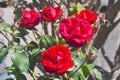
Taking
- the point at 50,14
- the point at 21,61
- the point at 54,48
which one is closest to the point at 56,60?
the point at 54,48

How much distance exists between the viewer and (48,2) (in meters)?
2.75

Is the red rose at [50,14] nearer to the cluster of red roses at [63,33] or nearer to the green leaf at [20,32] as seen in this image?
the cluster of red roses at [63,33]

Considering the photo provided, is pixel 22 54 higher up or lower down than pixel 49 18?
lower down

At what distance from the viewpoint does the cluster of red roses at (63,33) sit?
129 centimetres

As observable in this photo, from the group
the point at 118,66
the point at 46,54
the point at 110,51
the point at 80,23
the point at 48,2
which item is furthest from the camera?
the point at 110,51

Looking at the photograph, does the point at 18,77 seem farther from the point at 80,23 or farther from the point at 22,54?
the point at 80,23

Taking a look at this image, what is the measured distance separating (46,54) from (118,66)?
224cm

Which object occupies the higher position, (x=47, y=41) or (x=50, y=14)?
(x=50, y=14)

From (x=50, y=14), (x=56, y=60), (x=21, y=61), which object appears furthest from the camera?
(x=50, y=14)

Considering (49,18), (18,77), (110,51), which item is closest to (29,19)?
(49,18)

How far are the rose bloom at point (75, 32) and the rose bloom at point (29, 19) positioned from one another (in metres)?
0.20

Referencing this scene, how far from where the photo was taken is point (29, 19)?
1562 millimetres

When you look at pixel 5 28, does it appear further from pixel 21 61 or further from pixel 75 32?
pixel 75 32

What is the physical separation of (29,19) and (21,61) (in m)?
0.22
